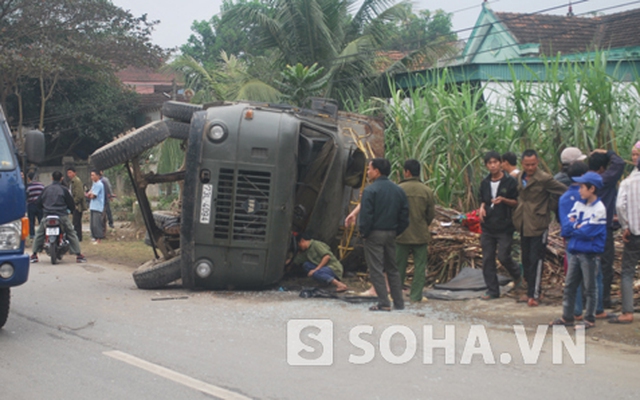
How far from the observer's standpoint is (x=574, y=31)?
28.6 m

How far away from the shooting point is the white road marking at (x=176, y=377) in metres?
5.35

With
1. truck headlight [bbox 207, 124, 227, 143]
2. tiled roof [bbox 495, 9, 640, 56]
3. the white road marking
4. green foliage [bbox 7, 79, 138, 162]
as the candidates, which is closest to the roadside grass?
truck headlight [bbox 207, 124, 227, 143]

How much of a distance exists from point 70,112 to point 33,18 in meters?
6.25

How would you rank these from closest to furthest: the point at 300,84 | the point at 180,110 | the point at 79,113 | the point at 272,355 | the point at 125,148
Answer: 1. the point at 272,355
2. the point at 125,148
3. the point at 180,110
4. the point at 300,84
5. the point at 79,113

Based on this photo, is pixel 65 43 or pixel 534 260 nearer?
pixel 534 260

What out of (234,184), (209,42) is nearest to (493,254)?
(234,184)

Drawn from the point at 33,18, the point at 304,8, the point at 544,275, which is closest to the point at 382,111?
the point at 544,275

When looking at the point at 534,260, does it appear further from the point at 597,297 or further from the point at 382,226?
the point at 382,226

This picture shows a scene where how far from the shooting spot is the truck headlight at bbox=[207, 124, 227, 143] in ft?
30.5

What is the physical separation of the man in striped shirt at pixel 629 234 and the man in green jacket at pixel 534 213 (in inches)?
36.3

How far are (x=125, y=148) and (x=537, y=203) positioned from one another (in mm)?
5100

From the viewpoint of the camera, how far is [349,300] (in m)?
9.26

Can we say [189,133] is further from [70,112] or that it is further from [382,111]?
[70,112]

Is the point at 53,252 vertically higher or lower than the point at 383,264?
lower
